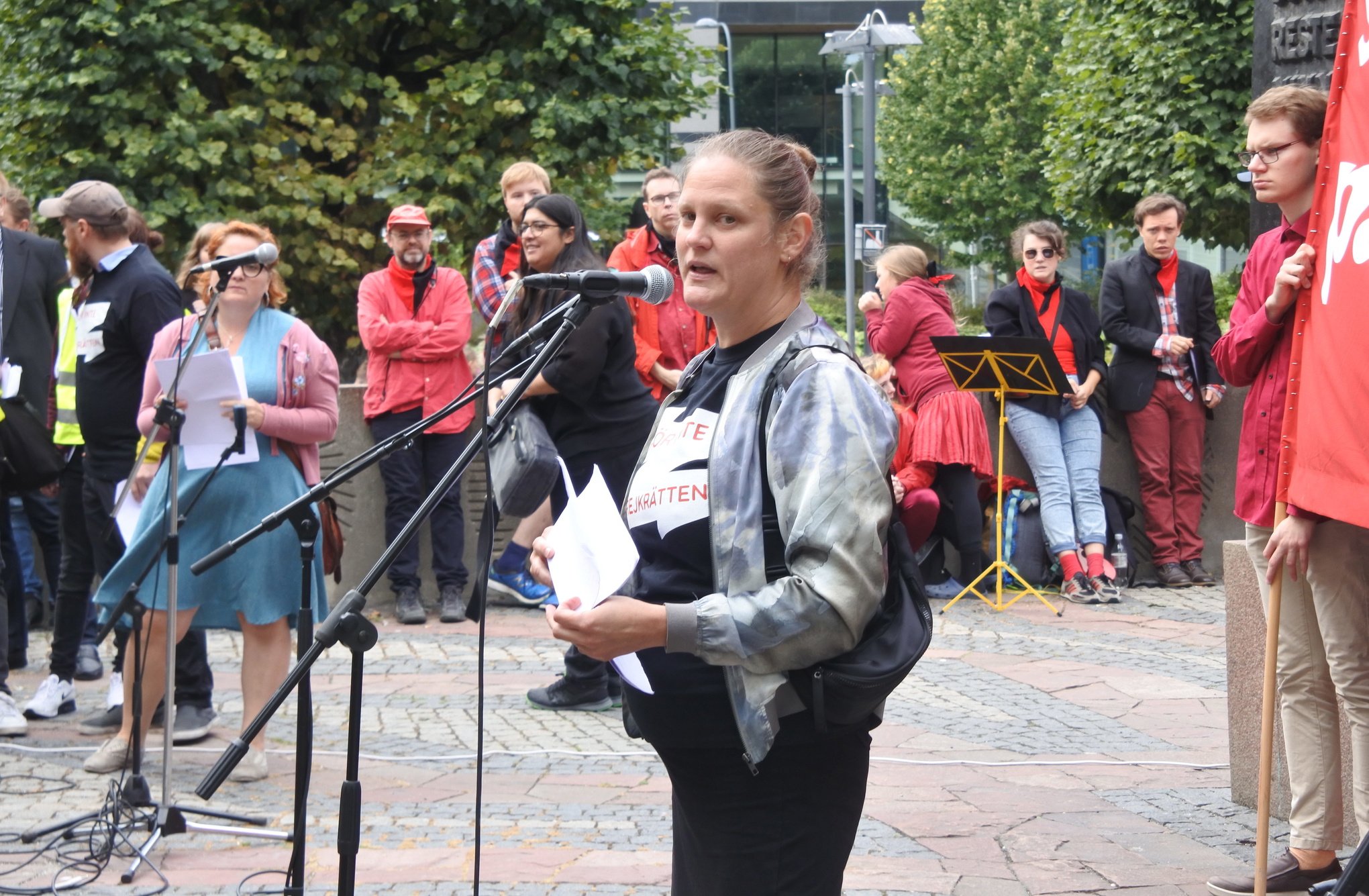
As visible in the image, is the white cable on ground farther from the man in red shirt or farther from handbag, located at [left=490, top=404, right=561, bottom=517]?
the man in red shirt

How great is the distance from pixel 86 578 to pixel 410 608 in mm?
2264

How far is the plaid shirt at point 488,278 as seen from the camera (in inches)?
326

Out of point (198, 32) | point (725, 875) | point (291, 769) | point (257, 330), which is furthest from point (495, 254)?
point (725, 875)

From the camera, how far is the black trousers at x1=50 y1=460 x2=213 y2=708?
6.38 m

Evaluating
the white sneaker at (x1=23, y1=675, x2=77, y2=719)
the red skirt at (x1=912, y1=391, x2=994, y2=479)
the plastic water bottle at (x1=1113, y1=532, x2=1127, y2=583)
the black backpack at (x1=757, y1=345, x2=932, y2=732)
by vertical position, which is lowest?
the plastic water bottle at (x1=1113, y1=532, x2=1127, y2=583)

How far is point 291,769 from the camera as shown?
5.88 m

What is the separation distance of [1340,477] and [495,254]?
5505 millimetres

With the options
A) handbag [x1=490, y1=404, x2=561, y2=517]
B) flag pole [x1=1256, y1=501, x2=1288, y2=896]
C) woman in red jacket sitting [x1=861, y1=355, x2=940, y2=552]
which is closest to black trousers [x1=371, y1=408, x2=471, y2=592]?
woman in red jacket sitting [x1=861, y1=355, x2=940, y2=552]

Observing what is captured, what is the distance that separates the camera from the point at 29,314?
7.07 metres

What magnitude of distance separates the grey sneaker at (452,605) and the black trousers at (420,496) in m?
0.04

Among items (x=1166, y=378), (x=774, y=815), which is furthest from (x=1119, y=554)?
(x=774, y=815)

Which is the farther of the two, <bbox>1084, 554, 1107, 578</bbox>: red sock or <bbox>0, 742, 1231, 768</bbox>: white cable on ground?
<bbox>1084, 554, 1107, 578</bbox>: red sock

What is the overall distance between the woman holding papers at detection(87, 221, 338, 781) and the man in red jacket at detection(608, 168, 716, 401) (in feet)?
8.33

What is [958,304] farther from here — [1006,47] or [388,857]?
[388,857]
